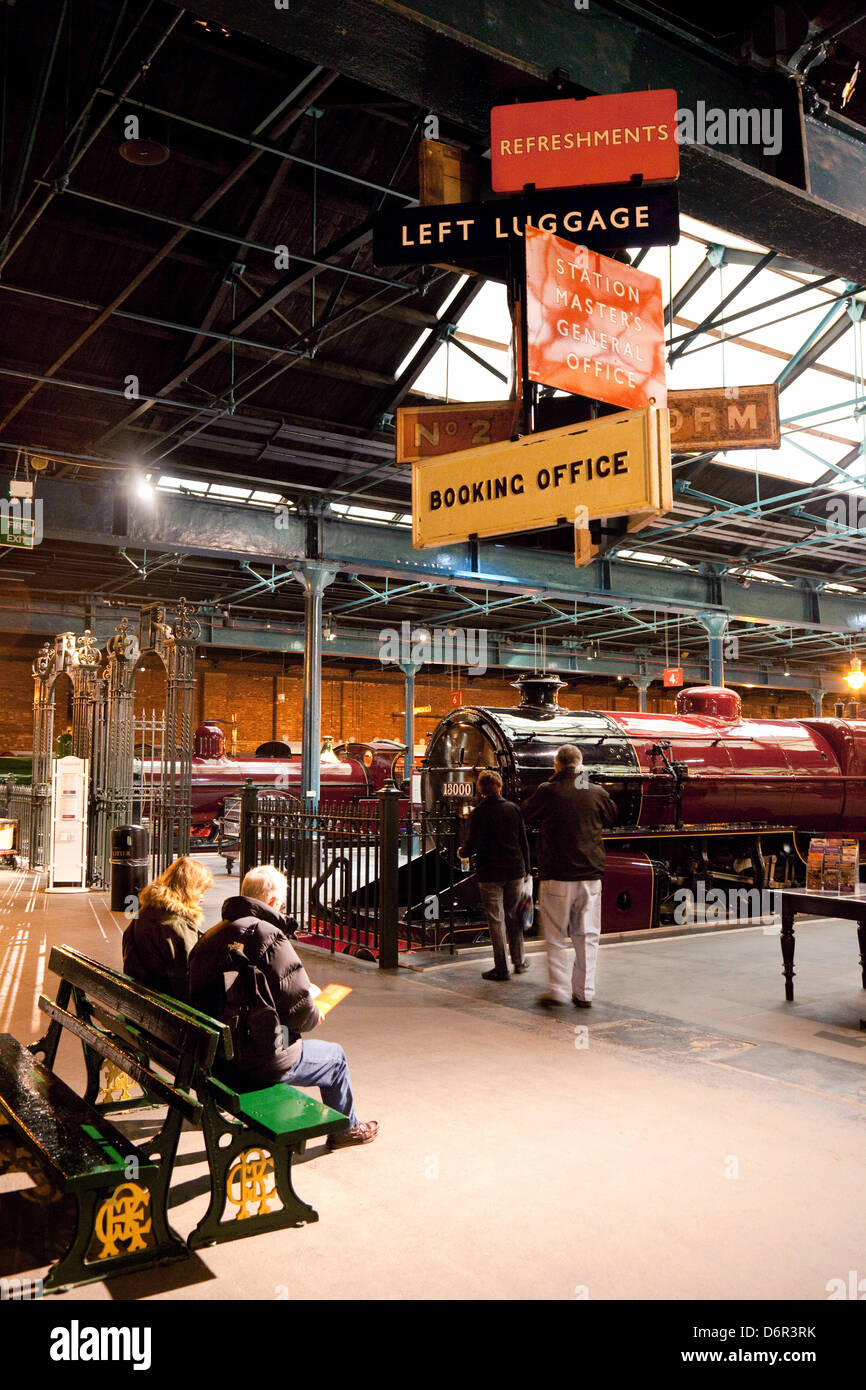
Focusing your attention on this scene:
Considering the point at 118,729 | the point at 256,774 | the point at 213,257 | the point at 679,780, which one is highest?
the point at 213,257

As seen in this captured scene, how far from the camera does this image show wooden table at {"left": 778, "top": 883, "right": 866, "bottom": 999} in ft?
22.3

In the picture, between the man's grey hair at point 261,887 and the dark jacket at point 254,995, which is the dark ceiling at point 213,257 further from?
the dark jacket at point 254,995

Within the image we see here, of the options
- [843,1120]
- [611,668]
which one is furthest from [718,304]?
[611,668]

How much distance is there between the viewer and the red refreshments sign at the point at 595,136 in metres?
4.63

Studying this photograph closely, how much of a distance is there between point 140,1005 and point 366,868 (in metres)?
5.39

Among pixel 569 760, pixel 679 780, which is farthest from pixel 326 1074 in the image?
pixel 679 780

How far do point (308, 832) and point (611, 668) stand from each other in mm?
25004

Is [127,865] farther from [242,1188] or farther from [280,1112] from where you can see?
[242,1188]

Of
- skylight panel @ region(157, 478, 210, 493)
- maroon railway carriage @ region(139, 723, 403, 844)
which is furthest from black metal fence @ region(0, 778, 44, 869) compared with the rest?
skylight panel @ region(157, 478, 210, 493)

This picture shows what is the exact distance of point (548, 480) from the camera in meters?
5.39

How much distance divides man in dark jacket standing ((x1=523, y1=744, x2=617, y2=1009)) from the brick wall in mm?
22258

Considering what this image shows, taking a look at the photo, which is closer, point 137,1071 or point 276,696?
point 137,1071

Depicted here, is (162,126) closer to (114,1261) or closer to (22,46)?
(22,46)

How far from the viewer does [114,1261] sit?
3.27 m
